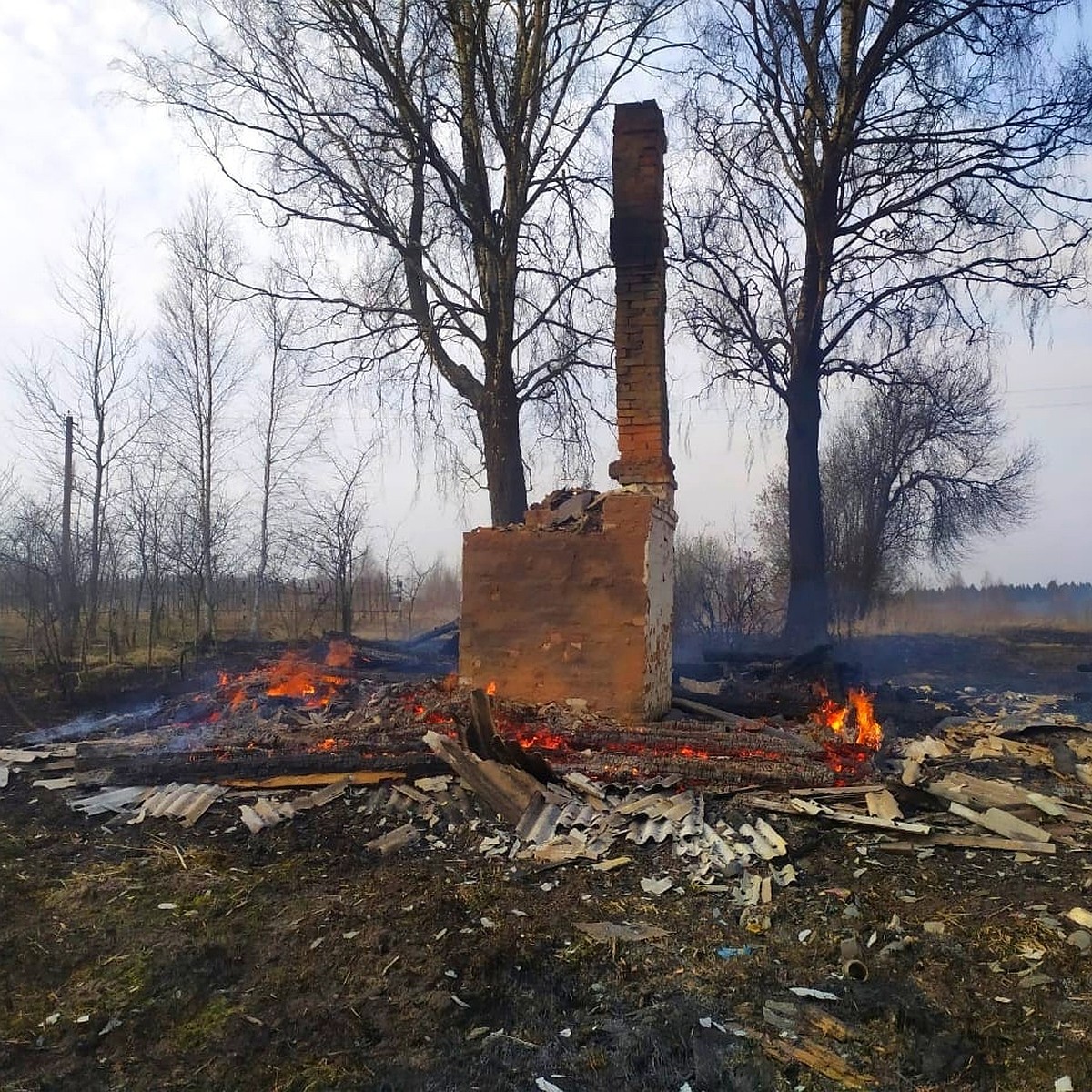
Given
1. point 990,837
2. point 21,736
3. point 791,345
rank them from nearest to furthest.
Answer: point 990,837 → point 21,736 → point 791,345

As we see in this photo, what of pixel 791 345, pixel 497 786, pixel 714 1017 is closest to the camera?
pixel 714 1017

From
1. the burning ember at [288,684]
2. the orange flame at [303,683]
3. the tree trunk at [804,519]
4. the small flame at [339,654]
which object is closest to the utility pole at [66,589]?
the small flame at [339,654]

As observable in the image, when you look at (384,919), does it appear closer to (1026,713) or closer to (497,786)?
(497,786)

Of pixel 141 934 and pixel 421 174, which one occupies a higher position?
pixel 421 174

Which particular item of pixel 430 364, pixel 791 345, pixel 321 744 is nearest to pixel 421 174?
pixel 430 364

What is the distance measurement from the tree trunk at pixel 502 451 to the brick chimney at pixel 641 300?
398cm

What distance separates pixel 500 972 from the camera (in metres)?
3.72

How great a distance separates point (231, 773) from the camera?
693cm

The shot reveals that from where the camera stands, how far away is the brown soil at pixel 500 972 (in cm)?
305

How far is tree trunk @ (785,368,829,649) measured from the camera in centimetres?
1517

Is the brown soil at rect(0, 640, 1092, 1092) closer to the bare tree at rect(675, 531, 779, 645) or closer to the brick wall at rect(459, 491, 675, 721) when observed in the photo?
the brick wall at rect(459, 491, 675, 721)

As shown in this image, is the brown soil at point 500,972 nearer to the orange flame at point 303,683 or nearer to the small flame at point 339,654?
the orange flame at point 303,683

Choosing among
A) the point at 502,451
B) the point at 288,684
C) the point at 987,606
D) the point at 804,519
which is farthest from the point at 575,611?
the point at 987,606

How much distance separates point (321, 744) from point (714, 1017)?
482 centimetres
